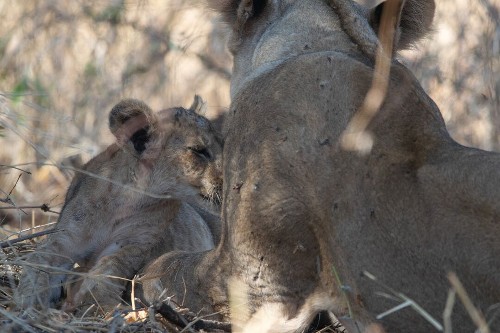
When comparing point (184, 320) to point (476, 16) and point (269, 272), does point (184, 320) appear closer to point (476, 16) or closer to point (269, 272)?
point (269, 272)

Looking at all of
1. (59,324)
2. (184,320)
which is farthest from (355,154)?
(59,324)

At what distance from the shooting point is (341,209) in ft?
12.1

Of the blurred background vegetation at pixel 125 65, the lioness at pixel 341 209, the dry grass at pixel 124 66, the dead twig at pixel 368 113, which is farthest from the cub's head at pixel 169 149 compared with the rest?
the blurred background vegetation at pixel 125 65

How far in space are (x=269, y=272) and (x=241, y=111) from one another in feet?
2.35

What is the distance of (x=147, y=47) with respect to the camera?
33.9 ft

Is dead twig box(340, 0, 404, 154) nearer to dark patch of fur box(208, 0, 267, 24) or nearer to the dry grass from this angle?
dark patch of fur box(208, 0, 267, 24)

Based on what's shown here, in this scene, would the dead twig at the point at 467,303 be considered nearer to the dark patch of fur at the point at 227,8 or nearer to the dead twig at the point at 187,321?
the dead twig at the point at 187,321

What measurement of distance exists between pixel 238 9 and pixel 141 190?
1.09 m

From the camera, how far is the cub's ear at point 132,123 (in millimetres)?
5176

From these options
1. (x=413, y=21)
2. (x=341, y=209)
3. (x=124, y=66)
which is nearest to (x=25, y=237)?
(x=341, y=209)

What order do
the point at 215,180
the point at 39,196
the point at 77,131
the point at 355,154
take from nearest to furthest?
1. the point at 355,154
2. the point at 215,180
3. the point at 39,196
4. the point at 77,131

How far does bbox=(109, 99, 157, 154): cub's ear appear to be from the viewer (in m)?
5.18

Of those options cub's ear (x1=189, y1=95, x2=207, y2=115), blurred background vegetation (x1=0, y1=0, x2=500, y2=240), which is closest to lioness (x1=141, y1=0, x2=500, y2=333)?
cub's ear (x1=189, y1=95, x2=207, y2=115)

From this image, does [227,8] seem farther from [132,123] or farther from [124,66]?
[124,66]
